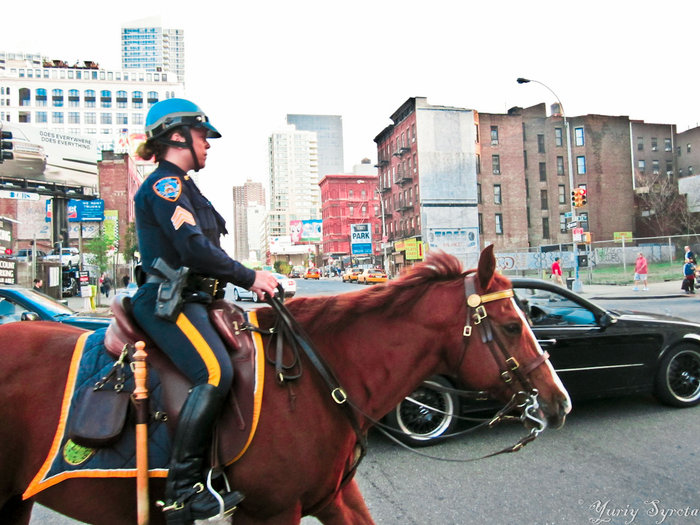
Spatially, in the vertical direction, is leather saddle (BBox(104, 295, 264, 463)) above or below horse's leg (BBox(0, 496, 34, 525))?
above

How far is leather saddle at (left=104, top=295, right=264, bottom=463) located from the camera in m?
2.05

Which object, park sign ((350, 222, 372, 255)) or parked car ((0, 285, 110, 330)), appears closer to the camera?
parked car ((0, 285, 110, 330))

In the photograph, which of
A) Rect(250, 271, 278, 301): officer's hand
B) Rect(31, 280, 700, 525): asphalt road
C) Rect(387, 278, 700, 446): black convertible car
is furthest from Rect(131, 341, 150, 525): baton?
Rect(387, 278, 700, 446): black convertible car

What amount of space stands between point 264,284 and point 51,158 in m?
64.1

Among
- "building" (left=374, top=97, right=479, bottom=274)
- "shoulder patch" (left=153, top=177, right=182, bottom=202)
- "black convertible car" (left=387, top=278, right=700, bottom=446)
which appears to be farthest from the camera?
"building" (left=374, top=97, right=479, bottom=274)

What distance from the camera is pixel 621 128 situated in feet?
190

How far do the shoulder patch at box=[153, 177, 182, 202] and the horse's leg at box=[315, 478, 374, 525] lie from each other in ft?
5.60

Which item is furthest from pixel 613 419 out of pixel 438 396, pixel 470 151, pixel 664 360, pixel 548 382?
pixel 470 151

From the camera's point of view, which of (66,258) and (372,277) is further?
(372,277)

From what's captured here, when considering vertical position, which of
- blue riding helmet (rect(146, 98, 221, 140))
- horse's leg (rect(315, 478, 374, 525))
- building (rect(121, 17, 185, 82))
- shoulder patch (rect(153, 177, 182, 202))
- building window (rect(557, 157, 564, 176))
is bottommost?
horse's leg (rect(315, 478, 374, 525))

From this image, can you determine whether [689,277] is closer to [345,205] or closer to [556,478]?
[556,478]

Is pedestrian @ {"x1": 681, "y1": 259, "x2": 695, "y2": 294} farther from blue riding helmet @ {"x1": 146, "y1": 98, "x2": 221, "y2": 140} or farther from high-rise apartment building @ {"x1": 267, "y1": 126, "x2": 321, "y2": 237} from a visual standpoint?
high-rise apartment building @ {"x1": 267, "y1": 126, "x2": 321, "y2": 237}

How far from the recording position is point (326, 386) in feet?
7.38

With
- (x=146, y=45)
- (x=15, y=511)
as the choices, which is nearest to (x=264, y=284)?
(x=15, y=511)
